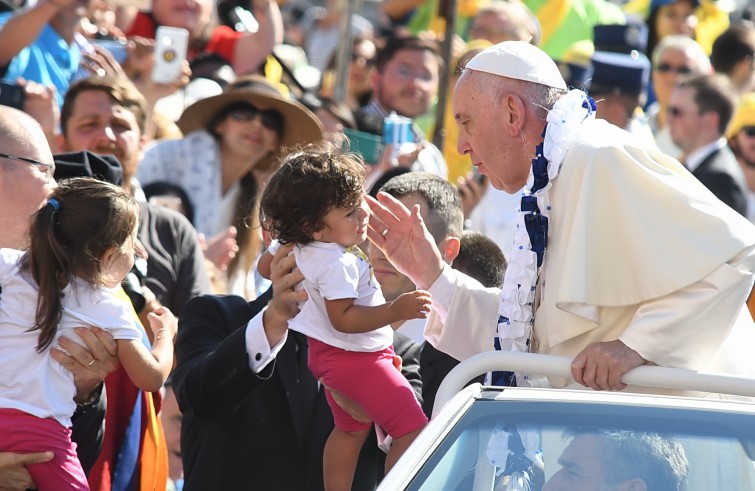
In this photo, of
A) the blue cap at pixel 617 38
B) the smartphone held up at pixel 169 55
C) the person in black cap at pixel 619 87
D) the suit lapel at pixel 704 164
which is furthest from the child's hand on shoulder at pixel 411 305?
the blue cap at pixel 617 38

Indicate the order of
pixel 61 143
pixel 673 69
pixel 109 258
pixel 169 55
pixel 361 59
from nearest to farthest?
pixel 109 258, pixel 61 143, pixel 169 55, pixel 673 69, pixel 361 59

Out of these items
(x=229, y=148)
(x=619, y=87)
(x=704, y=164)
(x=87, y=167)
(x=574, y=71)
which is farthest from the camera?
(x=574, y=71)

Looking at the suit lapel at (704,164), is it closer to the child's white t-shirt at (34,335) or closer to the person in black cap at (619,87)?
the person in black cap at (619,87)

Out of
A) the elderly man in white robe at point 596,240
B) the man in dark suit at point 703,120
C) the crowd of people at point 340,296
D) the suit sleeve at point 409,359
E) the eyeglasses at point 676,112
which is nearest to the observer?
the elderly man in white robe at point 596,240

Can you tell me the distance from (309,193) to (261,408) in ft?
2.79

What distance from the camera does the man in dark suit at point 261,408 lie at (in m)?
4.42

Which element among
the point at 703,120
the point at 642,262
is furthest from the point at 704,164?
the point at 642,262

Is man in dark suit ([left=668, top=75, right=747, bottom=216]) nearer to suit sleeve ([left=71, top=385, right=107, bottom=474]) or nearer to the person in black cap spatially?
the person in black cap

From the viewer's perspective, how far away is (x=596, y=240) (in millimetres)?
3930

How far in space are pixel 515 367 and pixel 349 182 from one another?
1.11 meters

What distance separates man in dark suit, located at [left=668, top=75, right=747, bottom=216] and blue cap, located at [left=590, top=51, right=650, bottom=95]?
0.28 meters

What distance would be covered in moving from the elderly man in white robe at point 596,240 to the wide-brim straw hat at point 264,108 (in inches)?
123

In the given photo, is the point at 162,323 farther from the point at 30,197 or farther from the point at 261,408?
the point at 30,197

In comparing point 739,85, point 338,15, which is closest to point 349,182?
point 739,85
